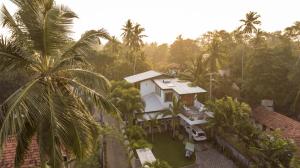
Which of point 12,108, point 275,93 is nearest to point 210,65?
point 275,93

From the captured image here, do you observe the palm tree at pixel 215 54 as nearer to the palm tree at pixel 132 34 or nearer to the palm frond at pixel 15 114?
the palm tree at pixel 132 34

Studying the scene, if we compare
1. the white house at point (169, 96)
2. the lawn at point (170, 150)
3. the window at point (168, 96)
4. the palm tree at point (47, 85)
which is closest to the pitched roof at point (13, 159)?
the palm tree at point (47, 85)

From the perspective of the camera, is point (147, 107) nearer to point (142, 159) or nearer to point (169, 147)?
point (169, 147)

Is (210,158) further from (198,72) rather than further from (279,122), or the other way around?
(198,72)

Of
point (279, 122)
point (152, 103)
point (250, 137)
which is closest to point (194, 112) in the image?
point (152, 103)

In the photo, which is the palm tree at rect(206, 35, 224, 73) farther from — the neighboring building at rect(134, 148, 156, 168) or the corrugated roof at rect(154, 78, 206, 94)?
the neighboring building at rect(134, 148, 156, 168)
